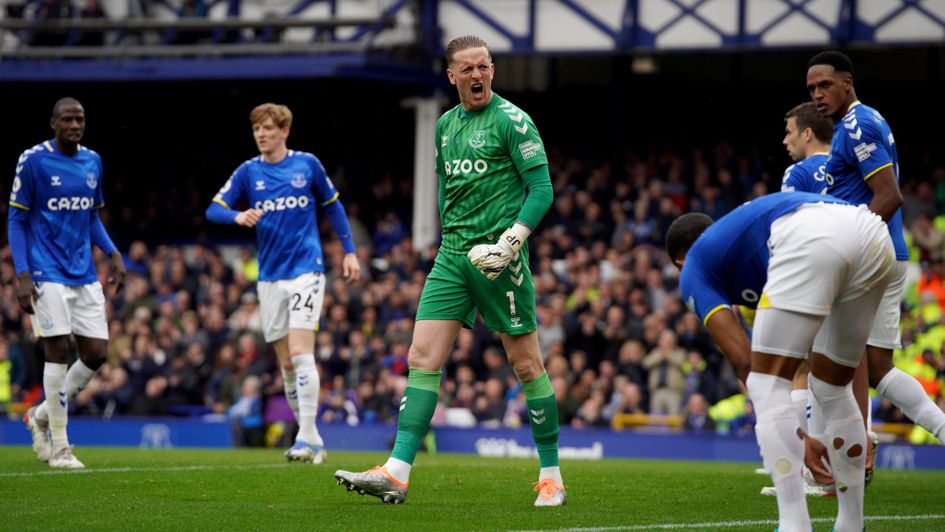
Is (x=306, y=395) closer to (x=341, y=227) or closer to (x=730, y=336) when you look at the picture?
(x=341, y=227)

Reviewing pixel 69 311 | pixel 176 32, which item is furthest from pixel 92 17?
pixel 69 311

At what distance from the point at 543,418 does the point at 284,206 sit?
4.49m

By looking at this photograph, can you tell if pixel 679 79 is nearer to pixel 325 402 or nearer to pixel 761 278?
A: pixel 325 402

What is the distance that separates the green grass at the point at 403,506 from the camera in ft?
24.9

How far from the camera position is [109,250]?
11.9 metres

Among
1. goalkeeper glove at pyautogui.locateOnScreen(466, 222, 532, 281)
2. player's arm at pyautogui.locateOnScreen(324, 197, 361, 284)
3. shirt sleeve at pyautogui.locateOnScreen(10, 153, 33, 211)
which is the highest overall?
shirt sleeve at pyautogui.locateOnScreen(10, 153, 33, 211)

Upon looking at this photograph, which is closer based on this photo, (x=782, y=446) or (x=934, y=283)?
(x=782, y=446)

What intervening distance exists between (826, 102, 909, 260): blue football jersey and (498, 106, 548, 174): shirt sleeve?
1.93 m

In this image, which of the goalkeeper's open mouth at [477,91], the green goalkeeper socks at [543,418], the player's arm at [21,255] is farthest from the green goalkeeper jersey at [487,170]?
the player's arm at [21,255]

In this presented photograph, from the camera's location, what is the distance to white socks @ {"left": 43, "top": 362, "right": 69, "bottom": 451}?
11227 millimetres

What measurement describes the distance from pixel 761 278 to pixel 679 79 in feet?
72.7

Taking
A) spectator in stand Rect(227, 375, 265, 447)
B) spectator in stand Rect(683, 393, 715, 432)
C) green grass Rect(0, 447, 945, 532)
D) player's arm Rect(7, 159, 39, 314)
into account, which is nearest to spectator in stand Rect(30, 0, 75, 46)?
spectator in stand Rect(227, 375, 265, 447)

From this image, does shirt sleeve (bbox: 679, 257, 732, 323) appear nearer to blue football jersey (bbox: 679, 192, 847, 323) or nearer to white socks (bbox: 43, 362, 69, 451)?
blue football jersey (bbox: 679, 192, 847, 323)

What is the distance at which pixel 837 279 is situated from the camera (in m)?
6.19
